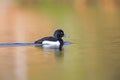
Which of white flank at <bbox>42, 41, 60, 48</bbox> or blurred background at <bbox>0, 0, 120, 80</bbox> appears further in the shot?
white flank at <bbox>42, 41, 60, 48</bbox>

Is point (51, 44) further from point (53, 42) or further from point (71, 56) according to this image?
point (71, 56)

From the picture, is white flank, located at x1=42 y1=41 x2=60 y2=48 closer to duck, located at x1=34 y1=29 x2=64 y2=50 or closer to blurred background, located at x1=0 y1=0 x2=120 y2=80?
duck, located at x1=34 y1=29 x2=64 y2=50

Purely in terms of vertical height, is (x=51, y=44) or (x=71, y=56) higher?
(x=51, y=44)

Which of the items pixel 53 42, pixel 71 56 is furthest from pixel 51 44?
pixel 71 56

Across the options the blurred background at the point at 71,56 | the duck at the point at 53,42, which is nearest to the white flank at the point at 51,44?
the duck at the point at 53,42

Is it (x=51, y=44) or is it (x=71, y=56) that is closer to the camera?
A: (x=71, y=56)

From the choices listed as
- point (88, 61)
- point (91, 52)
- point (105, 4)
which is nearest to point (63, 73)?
point (88, 61)

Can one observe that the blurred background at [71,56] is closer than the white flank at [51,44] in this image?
Yes

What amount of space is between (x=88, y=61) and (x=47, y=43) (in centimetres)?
233

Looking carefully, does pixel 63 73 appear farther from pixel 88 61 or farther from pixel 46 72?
pixel 88 61

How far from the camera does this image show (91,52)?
13625 millimetres

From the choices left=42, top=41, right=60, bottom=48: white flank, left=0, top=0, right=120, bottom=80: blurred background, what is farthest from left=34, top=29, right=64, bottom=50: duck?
left=0, top=0, right=120, bottom=80: blurred background

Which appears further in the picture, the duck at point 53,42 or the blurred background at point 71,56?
the duck at point 53,42

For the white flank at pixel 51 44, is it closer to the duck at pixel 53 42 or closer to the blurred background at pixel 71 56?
the duck at pixel 53 42
